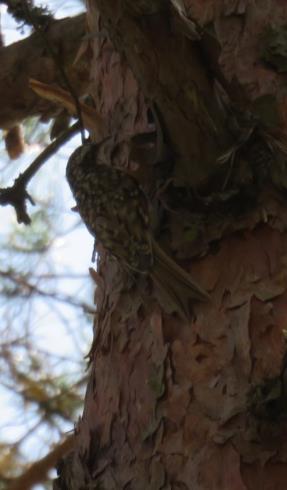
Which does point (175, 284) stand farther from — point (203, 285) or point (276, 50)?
point (276, 50)

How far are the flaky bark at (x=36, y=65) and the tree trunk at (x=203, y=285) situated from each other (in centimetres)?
109

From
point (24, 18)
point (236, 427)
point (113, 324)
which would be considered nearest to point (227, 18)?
point (24, 18)

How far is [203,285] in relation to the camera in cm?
193

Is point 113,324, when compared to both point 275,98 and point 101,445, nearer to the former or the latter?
point 101,445

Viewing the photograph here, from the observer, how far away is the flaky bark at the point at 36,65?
3.13 m

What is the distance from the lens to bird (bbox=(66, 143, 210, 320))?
1.93 m

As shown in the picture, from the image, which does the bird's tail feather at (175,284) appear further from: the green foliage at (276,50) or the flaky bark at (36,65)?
the flaky bark at (36,65)

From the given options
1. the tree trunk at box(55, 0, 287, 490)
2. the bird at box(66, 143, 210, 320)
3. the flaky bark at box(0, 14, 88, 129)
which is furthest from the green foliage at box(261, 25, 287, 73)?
the flaky bark at box(0, 14, 88, 129)

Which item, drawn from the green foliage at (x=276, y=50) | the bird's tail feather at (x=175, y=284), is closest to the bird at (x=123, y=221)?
the bird's tail feather at (x=175, y=284)

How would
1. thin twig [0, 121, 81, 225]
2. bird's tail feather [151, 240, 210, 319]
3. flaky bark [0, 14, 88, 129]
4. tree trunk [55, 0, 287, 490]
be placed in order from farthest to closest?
flaky bark [0, 14, 88, 129]
thin twig [0, 121, 81, 225]
bird's tail feather [151, 240, 210, 319]
tree trunk [55, 0, 287, 490]

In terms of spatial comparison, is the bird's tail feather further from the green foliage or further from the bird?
the green foliage

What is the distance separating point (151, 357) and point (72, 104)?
0.57 metres

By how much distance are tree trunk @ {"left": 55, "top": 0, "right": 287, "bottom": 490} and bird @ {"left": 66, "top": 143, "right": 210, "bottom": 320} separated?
0.10ft

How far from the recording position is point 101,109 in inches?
91.0
